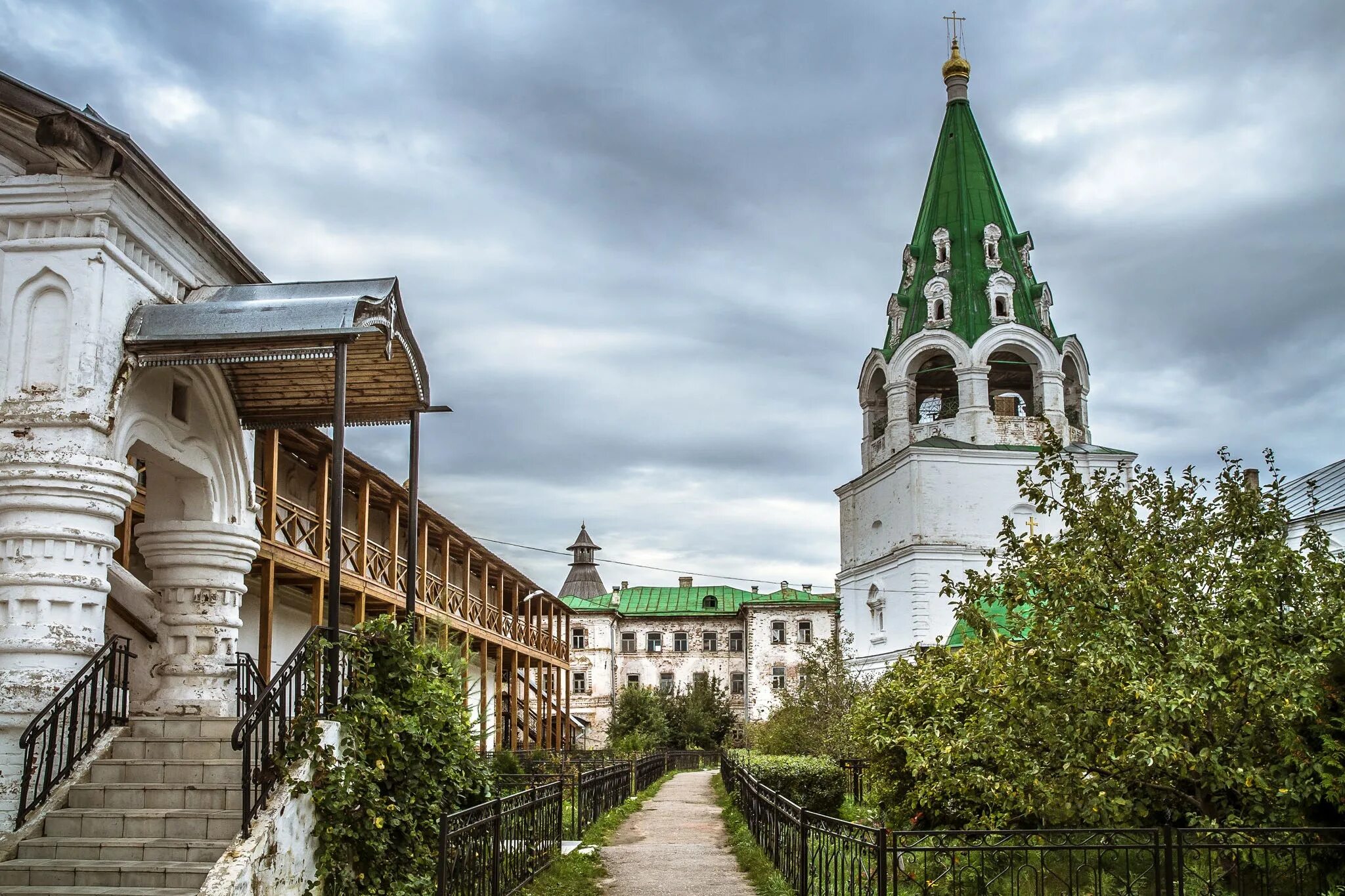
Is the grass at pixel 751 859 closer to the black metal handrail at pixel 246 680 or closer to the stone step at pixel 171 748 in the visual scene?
the black metal handrail at pixel 246 680

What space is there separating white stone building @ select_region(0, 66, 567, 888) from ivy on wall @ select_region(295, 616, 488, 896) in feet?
1.79

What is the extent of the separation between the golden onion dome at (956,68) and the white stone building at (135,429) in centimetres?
3777

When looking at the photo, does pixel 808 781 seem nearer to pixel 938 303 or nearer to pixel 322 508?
pixel 322 508

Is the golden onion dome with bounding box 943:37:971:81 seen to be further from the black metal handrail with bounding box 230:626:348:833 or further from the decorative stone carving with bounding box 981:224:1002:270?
the black metal handrail with bounding box 230:626:348:833

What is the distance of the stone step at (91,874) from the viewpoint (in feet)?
23.8

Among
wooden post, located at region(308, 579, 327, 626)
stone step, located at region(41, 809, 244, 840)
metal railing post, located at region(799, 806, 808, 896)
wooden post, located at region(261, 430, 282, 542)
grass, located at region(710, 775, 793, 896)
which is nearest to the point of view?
stone step, located at region(41, 809, 244, 840)

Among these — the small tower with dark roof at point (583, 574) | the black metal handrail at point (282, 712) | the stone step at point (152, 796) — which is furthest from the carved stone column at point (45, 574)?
the small tower with dark roof at point (583, 574)

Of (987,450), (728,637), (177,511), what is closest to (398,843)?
(177,511)

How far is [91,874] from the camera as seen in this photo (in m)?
7.32

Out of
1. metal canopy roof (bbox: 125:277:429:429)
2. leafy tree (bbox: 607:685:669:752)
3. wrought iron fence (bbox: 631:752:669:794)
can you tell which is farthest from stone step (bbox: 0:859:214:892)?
leafy tree (bbox: 607:685:669:752)

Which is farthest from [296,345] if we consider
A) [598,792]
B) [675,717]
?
[675,717]

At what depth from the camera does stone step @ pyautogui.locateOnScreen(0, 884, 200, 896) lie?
22.9ft

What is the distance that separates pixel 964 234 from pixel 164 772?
3813cm

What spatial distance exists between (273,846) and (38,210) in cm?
479
